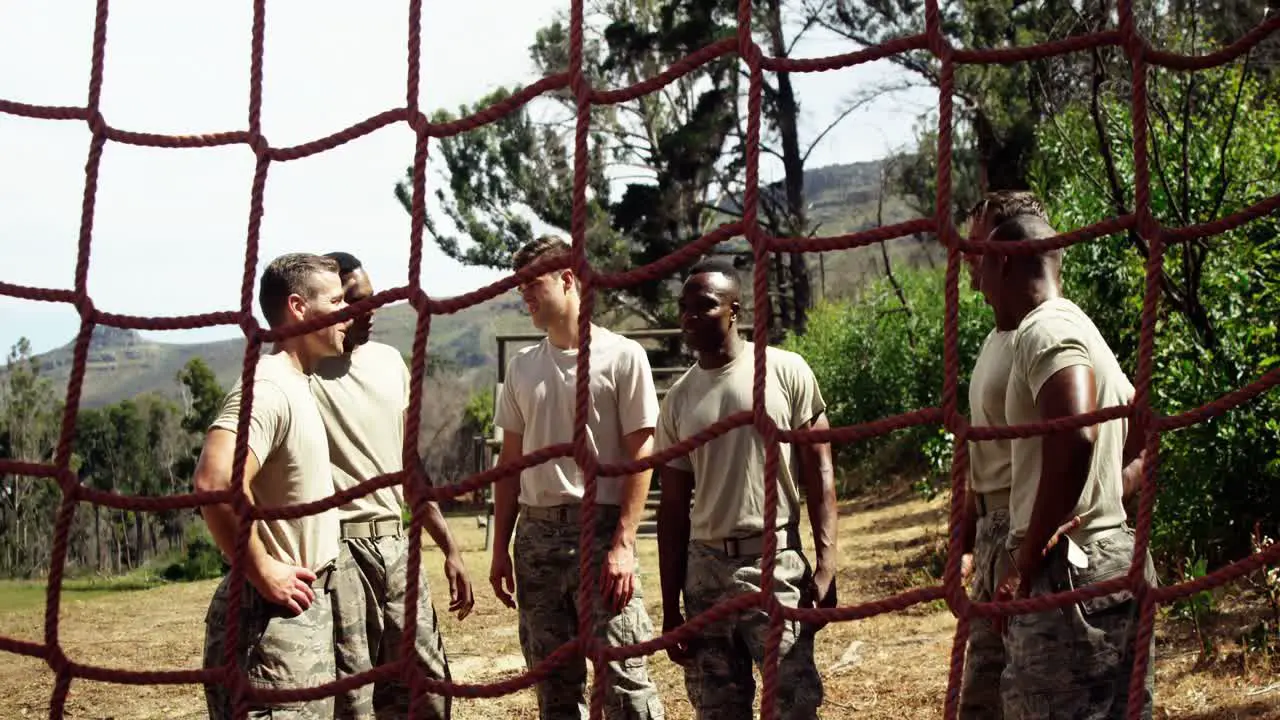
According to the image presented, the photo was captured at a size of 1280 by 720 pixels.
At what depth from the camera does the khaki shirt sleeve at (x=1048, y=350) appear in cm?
233

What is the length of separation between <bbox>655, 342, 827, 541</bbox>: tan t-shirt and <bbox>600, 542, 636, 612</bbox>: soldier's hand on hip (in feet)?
0.59

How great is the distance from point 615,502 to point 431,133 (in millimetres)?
1304

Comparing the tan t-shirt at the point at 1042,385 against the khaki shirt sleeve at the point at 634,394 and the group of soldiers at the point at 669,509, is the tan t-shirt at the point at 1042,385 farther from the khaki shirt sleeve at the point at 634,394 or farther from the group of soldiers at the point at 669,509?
the khaki shirt sleeve at the point at 634,394

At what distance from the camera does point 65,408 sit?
2359 mm

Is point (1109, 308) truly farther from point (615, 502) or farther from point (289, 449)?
point (289, 449)

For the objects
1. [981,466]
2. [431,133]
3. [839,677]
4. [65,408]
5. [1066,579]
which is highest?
[431,133]

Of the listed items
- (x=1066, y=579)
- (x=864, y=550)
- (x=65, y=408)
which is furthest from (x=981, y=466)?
(x=864, y=550)

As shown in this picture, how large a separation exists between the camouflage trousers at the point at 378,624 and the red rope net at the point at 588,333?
94 cm

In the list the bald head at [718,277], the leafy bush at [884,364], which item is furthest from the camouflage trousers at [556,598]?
the leafy bush at [884,364]

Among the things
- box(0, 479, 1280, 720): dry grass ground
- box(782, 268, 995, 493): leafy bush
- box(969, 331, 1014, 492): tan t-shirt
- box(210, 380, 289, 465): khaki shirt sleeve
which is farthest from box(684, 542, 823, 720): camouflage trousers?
box(782, 268, 995, 493): leafy bush

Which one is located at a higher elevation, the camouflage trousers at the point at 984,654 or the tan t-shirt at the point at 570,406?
the tan t-shirt at the point at 570,406

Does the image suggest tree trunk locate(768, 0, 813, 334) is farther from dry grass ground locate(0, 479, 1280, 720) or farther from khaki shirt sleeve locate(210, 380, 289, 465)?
khaki shirt sleeve locate(210, 380, 289, 465)

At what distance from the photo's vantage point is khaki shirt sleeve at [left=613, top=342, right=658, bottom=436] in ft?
10.7

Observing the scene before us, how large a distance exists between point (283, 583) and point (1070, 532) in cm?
162
